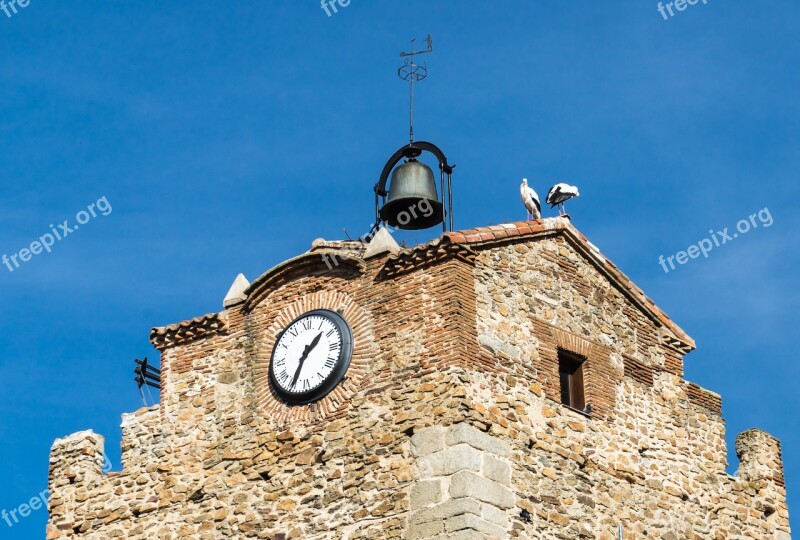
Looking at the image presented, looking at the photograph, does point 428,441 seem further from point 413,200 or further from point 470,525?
point 413,200

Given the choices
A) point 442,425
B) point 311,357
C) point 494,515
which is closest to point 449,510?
point 494,515

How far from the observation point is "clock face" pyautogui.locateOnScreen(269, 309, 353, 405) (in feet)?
105

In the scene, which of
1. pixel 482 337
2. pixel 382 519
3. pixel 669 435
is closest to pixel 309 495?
pixel 382 519

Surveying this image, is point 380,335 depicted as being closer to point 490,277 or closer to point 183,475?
point 490,277


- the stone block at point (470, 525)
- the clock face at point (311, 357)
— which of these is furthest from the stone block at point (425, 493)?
the clock face at point (311, 357)

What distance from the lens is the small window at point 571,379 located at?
32.5 m

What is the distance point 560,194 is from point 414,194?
2462mm

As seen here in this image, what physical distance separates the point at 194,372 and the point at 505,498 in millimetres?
6322

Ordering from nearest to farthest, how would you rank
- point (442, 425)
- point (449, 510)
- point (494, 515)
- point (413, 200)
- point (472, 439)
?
1. point (449, 510)
2. point (494, 515)
3. point (472, 439)
4. point (442, 425)
5. point (413, 200)

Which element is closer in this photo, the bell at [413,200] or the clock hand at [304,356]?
the clock hand at [304,356]

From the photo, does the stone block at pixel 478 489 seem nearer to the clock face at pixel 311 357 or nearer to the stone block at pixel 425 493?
the stone block at pixel 425 493

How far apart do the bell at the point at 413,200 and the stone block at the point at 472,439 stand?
502cm

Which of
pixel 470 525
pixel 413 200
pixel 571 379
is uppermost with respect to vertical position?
pixel 413 200

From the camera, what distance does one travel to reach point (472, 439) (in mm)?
30234
